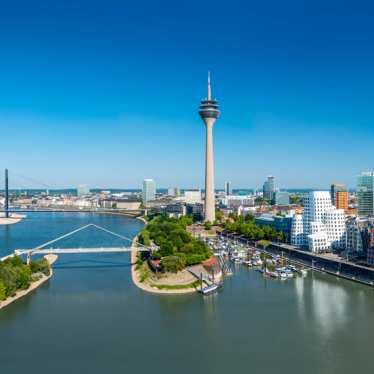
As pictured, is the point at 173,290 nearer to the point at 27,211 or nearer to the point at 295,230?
the point at 295,230

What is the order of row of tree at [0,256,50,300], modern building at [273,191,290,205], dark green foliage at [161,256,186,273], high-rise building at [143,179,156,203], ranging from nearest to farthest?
1. row of tree at [0,256,50,300]
2. dark green foliage at [161,256,186,273]
3. modern building at [273,191,290,205]
4. high-rise building at [143,179,156,203]

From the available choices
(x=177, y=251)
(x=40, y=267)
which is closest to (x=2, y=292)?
(x=40, y=267)

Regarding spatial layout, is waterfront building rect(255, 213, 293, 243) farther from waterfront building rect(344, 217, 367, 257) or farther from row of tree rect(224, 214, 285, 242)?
waterfront building rect(344, 217, 367, 257)

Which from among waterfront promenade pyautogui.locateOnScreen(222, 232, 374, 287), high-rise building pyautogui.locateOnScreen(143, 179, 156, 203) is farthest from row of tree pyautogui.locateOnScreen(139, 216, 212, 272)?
high-rise building pyautogui.locateOnScreen(143, 179, 156, 203)

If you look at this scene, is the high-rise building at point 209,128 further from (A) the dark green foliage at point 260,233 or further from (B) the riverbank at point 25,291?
(B) the riverbank at point 25,291

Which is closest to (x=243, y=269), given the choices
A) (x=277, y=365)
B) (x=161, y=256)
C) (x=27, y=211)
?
(x=161, y=256)

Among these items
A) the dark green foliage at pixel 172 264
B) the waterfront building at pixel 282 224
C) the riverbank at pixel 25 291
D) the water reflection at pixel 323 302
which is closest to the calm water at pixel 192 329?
the water reflection at pixel 323 302
